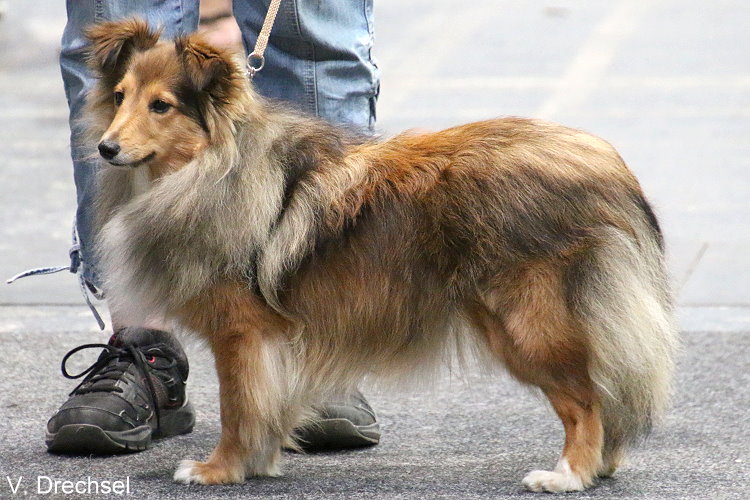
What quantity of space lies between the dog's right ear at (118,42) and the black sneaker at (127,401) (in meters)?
0.90

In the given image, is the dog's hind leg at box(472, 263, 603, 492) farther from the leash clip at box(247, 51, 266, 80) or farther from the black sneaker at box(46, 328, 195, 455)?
the black sneaker at box(46, 328, 195, 455)

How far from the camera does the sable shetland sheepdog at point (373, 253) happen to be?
300 centimetres

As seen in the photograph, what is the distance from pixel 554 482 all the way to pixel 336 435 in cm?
75

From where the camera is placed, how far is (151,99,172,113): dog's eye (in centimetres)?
309

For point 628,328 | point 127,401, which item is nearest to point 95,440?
point 127,401

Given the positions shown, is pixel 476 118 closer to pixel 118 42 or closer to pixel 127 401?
pixel 127 401

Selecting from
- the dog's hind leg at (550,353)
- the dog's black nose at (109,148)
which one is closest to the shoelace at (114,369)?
the dog's black nose at (109,148)

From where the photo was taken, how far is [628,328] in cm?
304

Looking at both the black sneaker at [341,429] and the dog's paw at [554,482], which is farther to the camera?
the black sneaker at [341,429]

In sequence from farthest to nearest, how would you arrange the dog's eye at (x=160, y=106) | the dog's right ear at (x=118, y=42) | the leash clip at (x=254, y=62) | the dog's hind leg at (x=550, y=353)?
the leash clip at (x=254, y=62)
the dog's right ear at (x=118, y=42)
the dog's eye at (x=160, y=106)
the dog's hind leg at (x=550, y=353)

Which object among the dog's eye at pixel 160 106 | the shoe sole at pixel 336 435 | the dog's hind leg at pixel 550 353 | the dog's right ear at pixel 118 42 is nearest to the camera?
the dog's hind leg at pixel 550 353

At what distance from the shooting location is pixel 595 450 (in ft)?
10.2

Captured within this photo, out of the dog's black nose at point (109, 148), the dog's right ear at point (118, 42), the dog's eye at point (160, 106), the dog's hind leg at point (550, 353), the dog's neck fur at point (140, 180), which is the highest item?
the dog's right ear at point (118, 42)

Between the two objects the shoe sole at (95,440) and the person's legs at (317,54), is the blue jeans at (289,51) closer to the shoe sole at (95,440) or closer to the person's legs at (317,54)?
the person's legs at (317,54)
